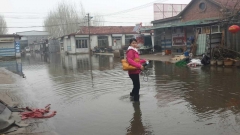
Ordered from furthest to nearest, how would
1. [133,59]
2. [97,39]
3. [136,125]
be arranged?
[97,39] < [133,59] < [136,125]

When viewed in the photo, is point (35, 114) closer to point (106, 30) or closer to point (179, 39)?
point (179, 39)

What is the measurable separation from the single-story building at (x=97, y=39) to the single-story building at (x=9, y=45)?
903cm

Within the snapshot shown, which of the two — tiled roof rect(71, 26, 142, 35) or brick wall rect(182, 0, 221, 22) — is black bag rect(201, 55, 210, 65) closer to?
brick wall rect(182, 0, 221, 22)

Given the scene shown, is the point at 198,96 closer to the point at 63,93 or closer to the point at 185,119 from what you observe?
the point at 185,119

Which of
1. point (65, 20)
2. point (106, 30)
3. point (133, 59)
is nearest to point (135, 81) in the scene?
point (133, 59)

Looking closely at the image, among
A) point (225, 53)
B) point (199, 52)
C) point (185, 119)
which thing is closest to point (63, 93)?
point (185, 119)

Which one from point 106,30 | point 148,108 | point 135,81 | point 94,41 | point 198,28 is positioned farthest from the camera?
point 106,30

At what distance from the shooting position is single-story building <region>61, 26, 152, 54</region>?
135ft

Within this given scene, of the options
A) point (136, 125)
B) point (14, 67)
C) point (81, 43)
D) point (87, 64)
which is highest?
point (81, 43)

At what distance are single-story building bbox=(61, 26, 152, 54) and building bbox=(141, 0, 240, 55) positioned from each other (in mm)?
15567

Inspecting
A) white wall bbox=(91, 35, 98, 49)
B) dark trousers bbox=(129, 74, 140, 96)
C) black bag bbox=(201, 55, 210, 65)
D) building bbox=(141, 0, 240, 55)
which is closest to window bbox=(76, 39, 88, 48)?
white wall bbox=(91, 35, 98, 49)

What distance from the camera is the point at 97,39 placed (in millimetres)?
42250

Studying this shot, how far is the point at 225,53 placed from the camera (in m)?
13.4

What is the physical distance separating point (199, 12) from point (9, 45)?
24.8 metres
